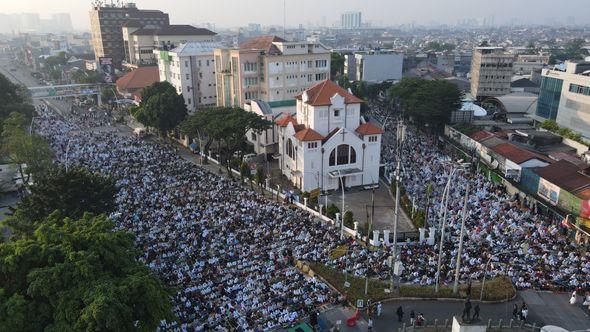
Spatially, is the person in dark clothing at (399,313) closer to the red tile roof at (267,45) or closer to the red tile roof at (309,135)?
the red tile roof at (309,135)

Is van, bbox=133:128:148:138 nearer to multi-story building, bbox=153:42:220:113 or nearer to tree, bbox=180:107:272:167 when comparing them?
multi-story building, bbox=153:42:220:113

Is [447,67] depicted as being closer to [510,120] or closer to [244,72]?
[510,120]

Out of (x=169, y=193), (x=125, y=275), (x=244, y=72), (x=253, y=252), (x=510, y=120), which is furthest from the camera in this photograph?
(x=510, y=120)

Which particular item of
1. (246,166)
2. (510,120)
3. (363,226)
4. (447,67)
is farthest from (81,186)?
(447,67)

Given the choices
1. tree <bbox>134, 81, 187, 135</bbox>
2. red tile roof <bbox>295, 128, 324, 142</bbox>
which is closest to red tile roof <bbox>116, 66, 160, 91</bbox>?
tree <bbox>134, 81, 187, 135</bbox>

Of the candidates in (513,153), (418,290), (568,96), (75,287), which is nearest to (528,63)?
(568,96)

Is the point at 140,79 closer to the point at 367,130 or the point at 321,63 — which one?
the point at 321,63
